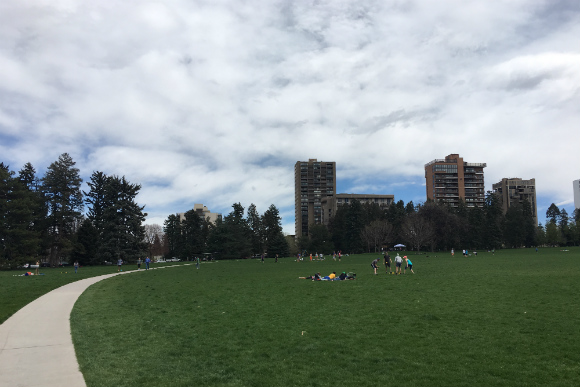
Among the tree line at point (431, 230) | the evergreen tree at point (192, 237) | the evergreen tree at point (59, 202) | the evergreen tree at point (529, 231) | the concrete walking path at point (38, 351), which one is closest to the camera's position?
the concrete walking path at point (38, 351)

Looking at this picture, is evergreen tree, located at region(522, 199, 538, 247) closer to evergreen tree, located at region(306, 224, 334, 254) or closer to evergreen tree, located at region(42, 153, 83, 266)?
evergreen tree, located at region(306, 224, 334, 254)

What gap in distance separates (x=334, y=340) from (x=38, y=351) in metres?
6.61

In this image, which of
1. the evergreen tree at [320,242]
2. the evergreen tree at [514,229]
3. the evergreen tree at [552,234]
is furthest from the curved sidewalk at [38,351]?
the evergreen tree at [552,234]

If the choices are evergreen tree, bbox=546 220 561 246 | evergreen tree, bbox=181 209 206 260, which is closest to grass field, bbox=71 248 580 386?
evergreen tree, bbox=181 209 206 260

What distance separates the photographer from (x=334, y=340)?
9.45 m

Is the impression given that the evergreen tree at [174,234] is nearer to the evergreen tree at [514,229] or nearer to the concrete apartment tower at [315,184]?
the concrete apartment tower at [315,184]

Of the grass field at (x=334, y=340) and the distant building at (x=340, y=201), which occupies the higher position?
the distant building at (x=340, y=201)

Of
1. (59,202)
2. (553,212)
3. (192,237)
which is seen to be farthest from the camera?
(553,212)

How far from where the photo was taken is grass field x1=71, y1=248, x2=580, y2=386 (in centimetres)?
692

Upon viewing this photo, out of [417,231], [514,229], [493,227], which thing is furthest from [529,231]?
[417,231]

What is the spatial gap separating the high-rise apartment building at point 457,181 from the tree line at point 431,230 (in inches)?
1564

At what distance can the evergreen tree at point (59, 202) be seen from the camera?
208 ft

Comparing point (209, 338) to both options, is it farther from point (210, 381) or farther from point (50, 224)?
point (50, 224)

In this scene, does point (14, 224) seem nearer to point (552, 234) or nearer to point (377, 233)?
point (377, 233)
